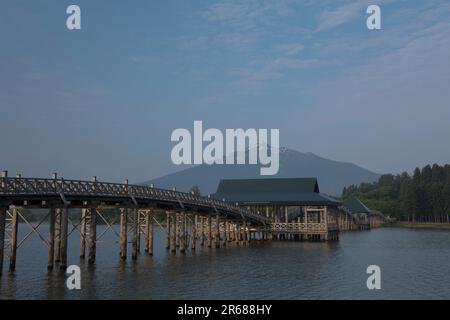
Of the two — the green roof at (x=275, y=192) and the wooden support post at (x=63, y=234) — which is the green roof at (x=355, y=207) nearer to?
the green roof at (x=275, y=192)

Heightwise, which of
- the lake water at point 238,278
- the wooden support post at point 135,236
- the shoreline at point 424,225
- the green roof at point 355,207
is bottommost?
the lake water at point 238,278

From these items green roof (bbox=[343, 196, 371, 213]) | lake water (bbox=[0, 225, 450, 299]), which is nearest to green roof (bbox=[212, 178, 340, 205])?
lake water (bbox=[0, 225, 450, 299])

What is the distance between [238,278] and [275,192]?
50.2 meters

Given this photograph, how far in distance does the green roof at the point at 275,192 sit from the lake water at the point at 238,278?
24.8 metres

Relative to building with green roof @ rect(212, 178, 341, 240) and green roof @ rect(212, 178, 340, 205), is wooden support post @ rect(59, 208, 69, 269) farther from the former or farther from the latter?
green roof @ rect(212, 178, 340, 205)

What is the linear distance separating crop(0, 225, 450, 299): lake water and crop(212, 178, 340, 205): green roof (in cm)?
2484

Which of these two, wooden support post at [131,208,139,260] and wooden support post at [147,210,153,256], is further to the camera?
wooden support post at [147,210,153,256]

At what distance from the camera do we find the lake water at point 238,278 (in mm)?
30016

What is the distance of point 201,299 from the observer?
2817 centimetres

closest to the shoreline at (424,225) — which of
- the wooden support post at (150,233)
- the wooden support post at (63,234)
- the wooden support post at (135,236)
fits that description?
the wooden support post at (150,233)

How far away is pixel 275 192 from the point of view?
8606 cm

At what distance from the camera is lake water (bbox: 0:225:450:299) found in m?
30.0

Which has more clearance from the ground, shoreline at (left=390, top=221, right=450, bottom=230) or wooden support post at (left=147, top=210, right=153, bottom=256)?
wooden support post at (left=147, top=210, right=153, bottom=256)
